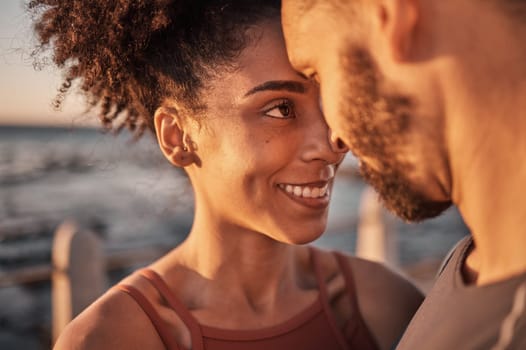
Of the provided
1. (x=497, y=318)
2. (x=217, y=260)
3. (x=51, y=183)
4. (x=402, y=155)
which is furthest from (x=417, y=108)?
(x=51, y=183)

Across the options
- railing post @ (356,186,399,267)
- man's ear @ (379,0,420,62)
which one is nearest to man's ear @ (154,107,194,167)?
man's ear @ (379,0,420,62)

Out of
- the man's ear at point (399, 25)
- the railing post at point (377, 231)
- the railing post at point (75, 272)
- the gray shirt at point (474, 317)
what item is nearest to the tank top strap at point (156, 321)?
the gray shirt at point (474, 317)

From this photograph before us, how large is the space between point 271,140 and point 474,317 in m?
0.95

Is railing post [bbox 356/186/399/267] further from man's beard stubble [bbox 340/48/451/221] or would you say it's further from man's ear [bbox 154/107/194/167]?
man's beard stubble [bbox 340/48/451/221]

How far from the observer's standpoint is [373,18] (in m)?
1.46

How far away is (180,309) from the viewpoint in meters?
2.14

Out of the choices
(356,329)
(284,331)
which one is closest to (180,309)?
(284,331)

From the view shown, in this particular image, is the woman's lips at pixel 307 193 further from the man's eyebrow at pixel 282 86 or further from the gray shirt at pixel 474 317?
the gray shirt at pixel 474 317

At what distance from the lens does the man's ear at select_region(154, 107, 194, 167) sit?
7.45 feet

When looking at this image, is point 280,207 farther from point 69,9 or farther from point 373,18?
point 69,9

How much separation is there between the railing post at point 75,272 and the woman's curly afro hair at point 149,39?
2227mm

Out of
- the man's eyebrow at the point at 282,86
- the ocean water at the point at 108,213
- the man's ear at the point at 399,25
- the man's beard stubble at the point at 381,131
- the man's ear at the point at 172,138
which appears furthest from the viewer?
the ocean water at the point at 108,213

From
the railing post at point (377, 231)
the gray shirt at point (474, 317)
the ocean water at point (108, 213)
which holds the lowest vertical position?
the ocean water at point (108, 213)

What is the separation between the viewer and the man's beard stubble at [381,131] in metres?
1.49
